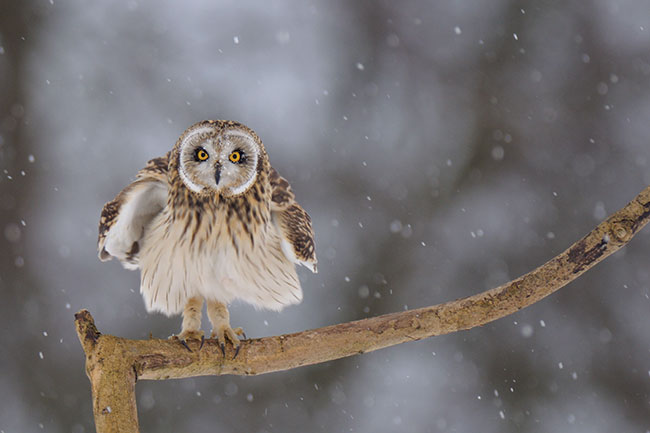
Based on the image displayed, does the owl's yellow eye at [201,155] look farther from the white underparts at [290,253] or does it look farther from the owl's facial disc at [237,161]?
the white underparts at [290,253]

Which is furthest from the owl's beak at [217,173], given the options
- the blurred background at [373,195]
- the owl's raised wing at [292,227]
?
the blurred background at [373,195]

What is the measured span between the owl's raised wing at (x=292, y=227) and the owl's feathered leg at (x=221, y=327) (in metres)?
0.30

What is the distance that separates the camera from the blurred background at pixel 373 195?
4695 mm

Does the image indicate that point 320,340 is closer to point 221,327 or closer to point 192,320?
point 221,327

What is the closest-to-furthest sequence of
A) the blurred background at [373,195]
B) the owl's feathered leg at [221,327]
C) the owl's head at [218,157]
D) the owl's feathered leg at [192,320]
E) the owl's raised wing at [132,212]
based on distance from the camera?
the owl's head at [218,157] → the owl's feathered leg at [221,327] → the owl's feathered leg at [192,320] → the owl's raised wing at [132,212] → the blurred background at [373,195]

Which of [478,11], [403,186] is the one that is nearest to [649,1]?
[478,11]

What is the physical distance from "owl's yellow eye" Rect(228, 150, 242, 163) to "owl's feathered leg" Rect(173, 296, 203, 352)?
54cm

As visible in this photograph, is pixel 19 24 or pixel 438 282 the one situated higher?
pixel 19 24

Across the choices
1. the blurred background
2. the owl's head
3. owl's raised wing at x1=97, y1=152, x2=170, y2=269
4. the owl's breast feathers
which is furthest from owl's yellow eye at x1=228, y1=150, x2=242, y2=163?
the blurred background

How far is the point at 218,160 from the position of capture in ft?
6.73

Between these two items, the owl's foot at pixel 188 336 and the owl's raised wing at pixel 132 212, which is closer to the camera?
the owl's foot at pixel 188 336

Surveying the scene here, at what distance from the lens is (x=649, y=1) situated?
5.26 meters

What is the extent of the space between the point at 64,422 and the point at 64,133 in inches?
71.3

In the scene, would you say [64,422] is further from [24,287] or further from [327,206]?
[327,206]
